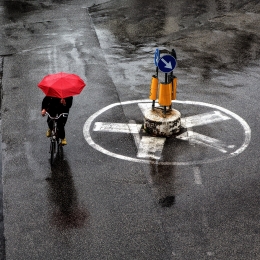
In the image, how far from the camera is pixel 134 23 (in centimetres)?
2000

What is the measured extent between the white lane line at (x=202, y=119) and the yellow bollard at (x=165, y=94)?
0.84 m

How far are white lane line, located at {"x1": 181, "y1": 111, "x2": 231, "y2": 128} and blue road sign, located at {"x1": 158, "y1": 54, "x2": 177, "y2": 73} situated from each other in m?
1.70

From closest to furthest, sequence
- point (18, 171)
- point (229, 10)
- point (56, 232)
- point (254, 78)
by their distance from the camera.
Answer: point (56, 232), point (18, 171), point (254, 78), point (229, 10)

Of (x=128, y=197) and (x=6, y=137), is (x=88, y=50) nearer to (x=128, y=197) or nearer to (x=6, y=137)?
(x=6, y=137)

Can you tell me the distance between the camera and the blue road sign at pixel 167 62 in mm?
9615

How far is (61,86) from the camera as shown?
344 inches

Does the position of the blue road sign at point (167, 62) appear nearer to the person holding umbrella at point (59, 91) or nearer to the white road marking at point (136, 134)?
the white road marking at point (136, 134)

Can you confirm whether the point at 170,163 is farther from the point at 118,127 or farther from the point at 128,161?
the point at 118,127

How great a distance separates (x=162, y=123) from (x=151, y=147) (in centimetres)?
66

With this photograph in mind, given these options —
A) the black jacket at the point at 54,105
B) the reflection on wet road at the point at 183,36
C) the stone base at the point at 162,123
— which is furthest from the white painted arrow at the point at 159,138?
the reflection on wet road at the point at 183,36

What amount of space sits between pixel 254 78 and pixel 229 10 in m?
9.22

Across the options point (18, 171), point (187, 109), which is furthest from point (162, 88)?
point (18, 171)

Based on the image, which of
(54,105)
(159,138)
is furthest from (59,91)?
(159,138)

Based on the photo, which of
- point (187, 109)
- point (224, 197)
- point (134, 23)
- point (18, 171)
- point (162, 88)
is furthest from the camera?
point (134, 23)
